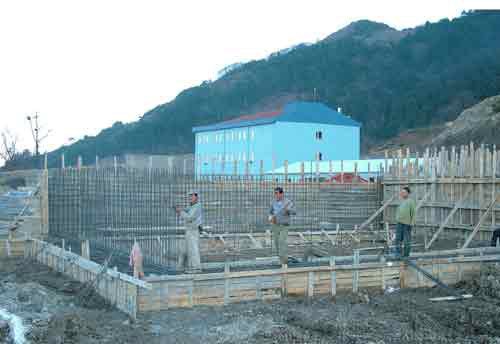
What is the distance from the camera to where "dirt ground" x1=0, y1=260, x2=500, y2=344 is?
6305 millimetres

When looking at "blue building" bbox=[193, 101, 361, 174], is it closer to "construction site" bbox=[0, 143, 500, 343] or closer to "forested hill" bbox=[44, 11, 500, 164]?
"construction site" bbox=[0, 143, 500, 343]

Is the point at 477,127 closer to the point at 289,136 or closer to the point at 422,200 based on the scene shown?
the point at 289,136

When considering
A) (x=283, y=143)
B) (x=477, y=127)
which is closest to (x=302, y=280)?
(x=283, y=143)

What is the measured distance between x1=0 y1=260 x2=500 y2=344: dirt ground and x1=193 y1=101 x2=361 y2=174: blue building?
25.0 metres

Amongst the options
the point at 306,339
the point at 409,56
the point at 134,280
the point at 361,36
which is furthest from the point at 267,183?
the point at 361,36

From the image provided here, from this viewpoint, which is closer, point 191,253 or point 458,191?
point 191,253

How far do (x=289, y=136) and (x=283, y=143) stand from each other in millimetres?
653

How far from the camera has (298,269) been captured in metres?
8.48

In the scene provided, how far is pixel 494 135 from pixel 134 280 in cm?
3074

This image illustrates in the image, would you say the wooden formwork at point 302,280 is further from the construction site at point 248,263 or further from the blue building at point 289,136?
the blue building at point 289,136

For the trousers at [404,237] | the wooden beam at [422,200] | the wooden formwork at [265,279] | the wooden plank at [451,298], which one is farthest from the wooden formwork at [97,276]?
the wooden beam at [422,200]

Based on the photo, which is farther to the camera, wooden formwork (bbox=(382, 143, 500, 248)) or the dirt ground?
wooden formwork (bbox=(382, 143, 500, 248))

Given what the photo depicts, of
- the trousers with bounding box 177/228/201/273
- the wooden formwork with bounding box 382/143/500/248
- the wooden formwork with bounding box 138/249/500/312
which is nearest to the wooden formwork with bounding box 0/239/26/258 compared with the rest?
the trousers with bounding box 177/228/201/273

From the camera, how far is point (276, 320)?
6938 mm
